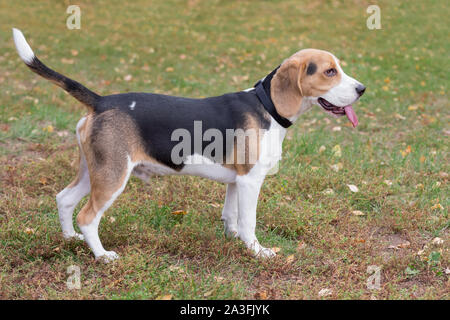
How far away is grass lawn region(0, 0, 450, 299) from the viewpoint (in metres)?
3.81

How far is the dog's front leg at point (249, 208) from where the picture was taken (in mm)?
A: 3943

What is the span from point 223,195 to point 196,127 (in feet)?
5.59

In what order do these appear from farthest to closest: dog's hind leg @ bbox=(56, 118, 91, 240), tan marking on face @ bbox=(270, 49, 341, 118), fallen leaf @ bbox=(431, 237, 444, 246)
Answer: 1. fallen leaf @ bbox=(431, 237, 444, 246)
2. dog's hind leg @ bbox=(56, 118, 91, 240)
3. tan marking on face @ bbox=(270, 49, 341, 118)

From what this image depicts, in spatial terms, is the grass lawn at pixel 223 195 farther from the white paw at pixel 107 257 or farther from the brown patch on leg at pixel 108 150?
the brown patch on leg at pixel 108 150

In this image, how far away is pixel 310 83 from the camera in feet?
12.6

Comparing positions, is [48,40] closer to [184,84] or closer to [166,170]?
[184,84]

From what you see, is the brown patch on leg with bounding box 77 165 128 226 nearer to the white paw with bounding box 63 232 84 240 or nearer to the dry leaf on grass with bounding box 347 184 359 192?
the white paw with bounding box 63 232 84 240

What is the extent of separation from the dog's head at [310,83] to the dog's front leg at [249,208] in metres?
0.61

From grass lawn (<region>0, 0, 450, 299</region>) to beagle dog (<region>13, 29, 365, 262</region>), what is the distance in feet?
1.61

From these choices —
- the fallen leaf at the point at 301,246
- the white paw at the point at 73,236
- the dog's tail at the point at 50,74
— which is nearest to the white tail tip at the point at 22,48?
the dog's tail at the point at 50,74

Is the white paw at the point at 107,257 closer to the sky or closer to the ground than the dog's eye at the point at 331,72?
closer to the ground

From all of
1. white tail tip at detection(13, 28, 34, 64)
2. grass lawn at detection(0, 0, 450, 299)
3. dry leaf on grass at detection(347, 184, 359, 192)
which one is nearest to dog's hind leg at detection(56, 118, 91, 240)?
Result: grass lawn at detection(0, 0, 450, 299)
